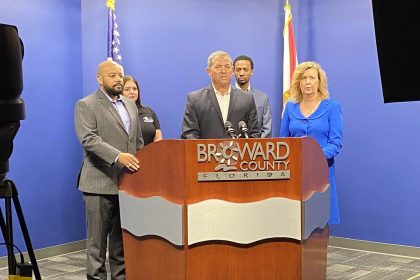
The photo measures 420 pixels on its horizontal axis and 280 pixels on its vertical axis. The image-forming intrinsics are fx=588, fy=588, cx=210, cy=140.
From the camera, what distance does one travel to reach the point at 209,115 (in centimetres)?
382

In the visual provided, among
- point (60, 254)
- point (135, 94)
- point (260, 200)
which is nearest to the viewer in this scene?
point (260, 200)

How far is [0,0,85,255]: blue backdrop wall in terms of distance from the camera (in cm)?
488

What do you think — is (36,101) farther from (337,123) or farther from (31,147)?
(337,123)

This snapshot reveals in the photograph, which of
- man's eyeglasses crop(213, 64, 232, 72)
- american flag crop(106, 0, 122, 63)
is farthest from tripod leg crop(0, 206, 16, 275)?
american flag crop(106, 0, 122, 63)

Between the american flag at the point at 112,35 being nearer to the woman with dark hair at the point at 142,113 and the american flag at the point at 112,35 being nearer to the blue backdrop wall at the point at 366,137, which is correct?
the woman with dark hair at the point at 142,113

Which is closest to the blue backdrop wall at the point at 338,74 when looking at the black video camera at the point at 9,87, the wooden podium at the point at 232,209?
the wooden podium at the point at 232,209

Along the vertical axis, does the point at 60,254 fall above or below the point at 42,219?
below

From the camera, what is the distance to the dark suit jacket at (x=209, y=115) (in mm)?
3811

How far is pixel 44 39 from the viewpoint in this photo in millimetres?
5047

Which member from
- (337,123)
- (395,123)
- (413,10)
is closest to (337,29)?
(395,123)

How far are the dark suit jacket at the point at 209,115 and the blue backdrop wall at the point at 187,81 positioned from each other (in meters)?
1.61

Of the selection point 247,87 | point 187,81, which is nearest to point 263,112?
point 247,87

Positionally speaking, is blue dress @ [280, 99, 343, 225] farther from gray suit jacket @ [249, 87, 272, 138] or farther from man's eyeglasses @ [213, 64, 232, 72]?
gray suit jacket @ [249, 87, 272, 138]

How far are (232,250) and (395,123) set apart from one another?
8.84ft
